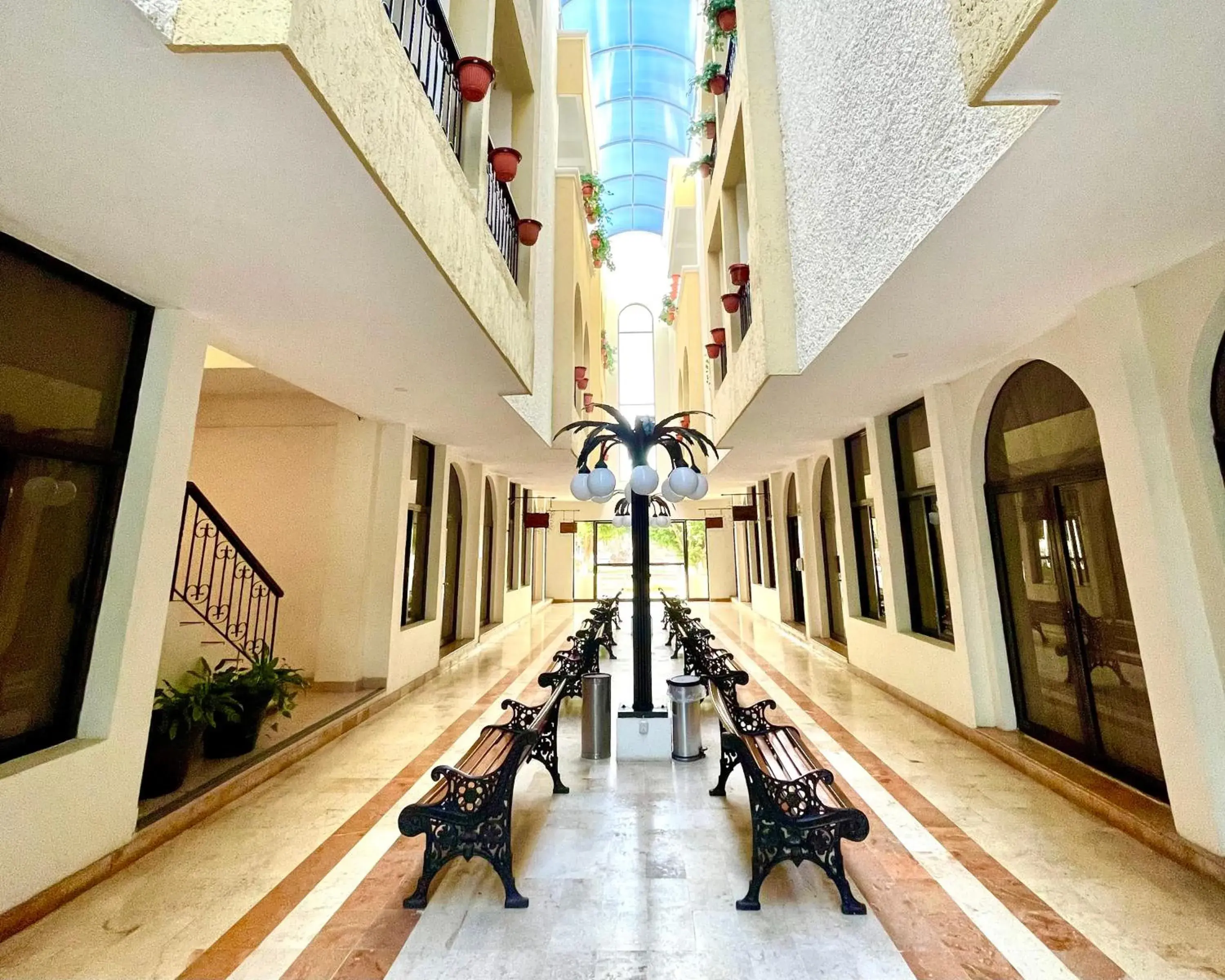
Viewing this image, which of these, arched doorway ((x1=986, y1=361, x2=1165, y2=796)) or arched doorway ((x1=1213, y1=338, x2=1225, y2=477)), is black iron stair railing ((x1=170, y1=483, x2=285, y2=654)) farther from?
arched doorway ((x1=1213, y1=338, x2=1225, y2=477))

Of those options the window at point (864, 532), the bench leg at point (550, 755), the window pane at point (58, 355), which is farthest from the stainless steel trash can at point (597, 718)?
the window at point (864, 532)

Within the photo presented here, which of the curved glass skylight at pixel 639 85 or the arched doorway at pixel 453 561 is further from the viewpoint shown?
the curved glass skylight at pixel 639 85

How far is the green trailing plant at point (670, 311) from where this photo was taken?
13.3 m

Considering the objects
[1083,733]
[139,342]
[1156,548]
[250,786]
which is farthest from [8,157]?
[1083,733]

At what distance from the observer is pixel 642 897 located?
224 cm

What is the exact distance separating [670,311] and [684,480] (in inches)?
440

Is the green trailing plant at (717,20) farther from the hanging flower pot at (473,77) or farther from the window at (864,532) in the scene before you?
the window at (864,532)

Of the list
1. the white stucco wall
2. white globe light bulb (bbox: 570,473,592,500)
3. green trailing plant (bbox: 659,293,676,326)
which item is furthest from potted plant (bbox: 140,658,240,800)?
green trailing plant (bbox: 659,293,676,326)

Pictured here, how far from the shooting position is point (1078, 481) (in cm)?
342

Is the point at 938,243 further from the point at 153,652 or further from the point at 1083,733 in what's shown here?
the point at 153,652

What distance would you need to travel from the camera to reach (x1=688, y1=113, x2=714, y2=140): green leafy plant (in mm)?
6859

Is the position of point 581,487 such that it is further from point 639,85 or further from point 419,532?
point 639,85

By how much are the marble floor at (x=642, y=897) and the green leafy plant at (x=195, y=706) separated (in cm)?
56

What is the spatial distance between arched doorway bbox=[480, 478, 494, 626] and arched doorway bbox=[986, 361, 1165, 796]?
829 cm
